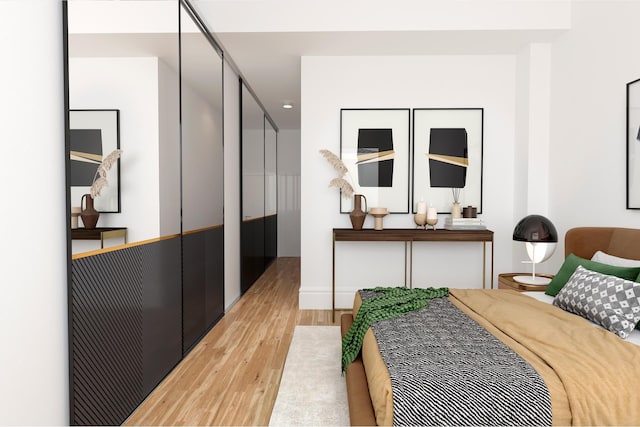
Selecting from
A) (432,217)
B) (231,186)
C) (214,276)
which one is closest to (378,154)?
(432,217)

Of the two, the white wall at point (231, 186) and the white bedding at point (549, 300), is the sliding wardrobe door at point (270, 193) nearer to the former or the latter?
the white wall at point (231, 186)

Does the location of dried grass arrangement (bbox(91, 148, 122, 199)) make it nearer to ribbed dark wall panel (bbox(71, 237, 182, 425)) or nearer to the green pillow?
ribbed dark wall panel (bbox(71, 237, 182, 425))

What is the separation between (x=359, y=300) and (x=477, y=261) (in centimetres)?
203

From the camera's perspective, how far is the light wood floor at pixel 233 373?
6.82 ft

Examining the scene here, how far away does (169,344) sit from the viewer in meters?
2.62

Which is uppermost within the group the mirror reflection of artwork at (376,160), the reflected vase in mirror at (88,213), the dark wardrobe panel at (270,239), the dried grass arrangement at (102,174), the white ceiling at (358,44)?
the white ceiling at (358,44)

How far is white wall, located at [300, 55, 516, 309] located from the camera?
4.06 meters

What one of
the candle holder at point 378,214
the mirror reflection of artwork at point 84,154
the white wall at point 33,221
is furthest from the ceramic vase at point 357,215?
the white wall at point 33,221

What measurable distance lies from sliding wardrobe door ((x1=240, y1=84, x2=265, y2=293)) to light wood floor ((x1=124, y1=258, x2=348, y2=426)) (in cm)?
98

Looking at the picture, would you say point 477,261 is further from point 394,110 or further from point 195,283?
point 195,283

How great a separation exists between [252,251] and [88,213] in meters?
3.75

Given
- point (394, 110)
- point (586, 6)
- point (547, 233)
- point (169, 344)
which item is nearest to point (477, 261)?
point (547, 233)

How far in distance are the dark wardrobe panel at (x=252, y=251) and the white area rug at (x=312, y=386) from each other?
1.87 m

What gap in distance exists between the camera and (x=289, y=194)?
8.16 m
